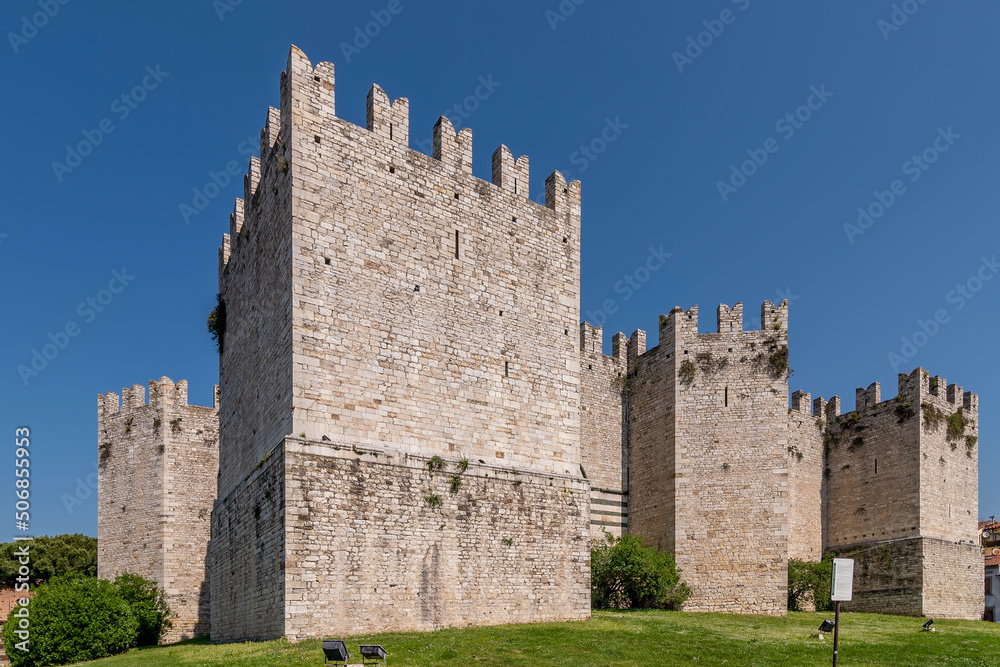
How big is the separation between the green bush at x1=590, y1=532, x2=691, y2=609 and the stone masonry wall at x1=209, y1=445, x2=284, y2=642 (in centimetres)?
1094

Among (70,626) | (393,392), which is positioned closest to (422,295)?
(393,392)

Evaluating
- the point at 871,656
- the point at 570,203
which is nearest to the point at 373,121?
the point at 570,203

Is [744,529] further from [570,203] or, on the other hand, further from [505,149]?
[505,149]

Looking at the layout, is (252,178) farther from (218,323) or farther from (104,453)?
(104,453)

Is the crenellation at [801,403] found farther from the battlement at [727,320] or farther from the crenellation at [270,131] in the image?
the crenellation at [270,131]

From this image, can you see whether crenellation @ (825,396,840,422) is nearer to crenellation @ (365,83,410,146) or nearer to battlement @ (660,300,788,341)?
battlement @ (660,300,788,341)

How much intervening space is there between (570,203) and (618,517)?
1183cm

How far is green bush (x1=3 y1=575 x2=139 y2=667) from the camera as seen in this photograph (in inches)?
830

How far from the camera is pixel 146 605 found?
27484 mm

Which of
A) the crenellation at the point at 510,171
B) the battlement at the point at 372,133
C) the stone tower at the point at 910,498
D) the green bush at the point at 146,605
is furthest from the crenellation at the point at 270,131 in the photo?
the stone tower at the point at 910,498

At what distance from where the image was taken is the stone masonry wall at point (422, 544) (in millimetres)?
14719

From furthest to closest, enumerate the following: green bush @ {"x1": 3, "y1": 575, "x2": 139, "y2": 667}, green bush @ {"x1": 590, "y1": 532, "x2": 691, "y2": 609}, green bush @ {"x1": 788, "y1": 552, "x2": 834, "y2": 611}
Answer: green bush @ {"x1": 788, "y1": 552, "x2": 834, "y2": 611}, green bush @ {"x1": 590, "y1": 532, "x2": 691, "y2": 609}, green bush @ {"x1": 3, "y1": 575, "x2": 139, "y2": 667}

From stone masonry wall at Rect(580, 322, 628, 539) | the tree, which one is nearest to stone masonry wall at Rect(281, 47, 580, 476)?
stone masonry wall at Rect(580, 322, 628, 539)

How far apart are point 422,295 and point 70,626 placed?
14.9 metres
